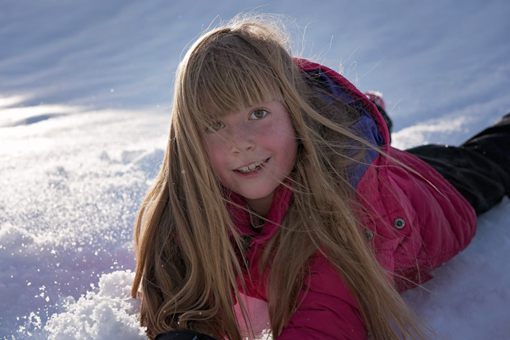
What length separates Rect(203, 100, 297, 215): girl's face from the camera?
1.15 metres

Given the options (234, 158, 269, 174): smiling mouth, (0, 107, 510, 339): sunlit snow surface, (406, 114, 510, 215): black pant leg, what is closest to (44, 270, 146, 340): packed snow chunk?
(0, 107, 510, 339): sunlit snow surface

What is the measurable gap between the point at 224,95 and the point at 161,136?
181 cm

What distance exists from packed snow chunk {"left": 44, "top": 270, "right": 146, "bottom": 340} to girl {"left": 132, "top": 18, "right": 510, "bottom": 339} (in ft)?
0.13

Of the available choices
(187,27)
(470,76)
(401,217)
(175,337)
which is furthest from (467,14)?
(175,337)

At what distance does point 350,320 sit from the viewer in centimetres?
112

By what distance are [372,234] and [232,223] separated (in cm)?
29

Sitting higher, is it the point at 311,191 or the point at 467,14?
the point at 467,14

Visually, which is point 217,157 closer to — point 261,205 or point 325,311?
point 261,205

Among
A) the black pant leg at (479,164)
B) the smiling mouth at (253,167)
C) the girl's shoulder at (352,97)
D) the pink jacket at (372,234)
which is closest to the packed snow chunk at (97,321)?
the pink jacket at (372,234)

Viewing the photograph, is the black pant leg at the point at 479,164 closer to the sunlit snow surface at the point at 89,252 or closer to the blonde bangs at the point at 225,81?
the sunlit snow surface at the point at 89,252

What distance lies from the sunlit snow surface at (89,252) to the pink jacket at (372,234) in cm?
6

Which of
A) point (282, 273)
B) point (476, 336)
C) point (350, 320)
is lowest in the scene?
point (476, 336)

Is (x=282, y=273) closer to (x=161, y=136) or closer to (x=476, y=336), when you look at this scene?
(x=476, y=336)

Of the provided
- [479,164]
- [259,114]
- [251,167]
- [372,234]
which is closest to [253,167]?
[251,167]
